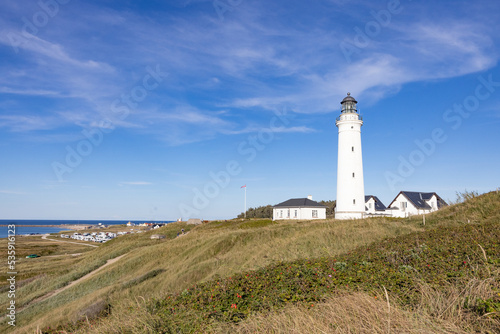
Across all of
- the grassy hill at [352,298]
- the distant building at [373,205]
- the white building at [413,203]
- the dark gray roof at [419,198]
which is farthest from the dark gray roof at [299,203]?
the grassy hill at [352,298]

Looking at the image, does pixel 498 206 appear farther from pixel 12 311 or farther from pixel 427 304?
pixel 12 311

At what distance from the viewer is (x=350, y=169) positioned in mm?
36125

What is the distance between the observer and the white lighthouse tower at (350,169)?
35719 mm

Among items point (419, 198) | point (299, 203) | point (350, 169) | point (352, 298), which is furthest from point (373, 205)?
point (352, 298)

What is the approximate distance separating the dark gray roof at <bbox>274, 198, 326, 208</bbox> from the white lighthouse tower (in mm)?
13105

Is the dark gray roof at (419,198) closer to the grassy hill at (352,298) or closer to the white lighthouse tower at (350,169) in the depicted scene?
the white lighthouse tower at (350,169)

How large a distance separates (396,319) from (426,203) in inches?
1880

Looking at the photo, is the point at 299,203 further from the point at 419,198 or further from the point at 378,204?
the point at 419,198

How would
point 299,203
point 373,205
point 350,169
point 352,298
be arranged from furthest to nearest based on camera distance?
point 373,205
point 299,203
point 350,169
point 352,298

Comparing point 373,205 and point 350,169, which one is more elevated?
point 350,169

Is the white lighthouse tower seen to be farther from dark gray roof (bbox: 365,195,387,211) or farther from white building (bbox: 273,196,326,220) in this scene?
dark gray roof (bbox: 365,195,387,211)

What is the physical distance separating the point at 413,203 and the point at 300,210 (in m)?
16.0

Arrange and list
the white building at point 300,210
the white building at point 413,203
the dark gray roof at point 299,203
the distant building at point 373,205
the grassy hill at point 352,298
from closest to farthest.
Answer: the grassy hill at point 352,298
the white building at point 413,203
the white building at point 300,210
the dark gray roof at point 299,203
the distant building at point 373,205

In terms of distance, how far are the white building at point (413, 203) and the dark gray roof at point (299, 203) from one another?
10.7m
